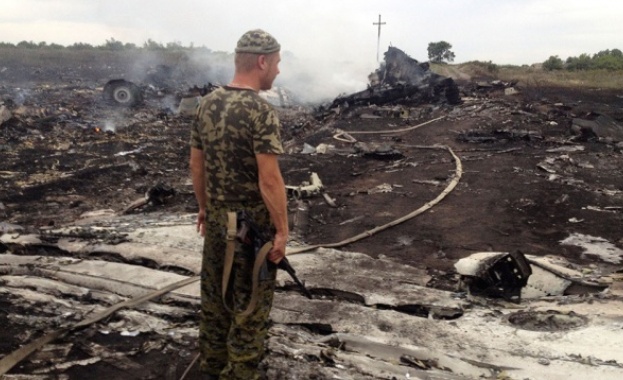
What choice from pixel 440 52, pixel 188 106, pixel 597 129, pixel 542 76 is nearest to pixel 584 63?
pixel 542 76

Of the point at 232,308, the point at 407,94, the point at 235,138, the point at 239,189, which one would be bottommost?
the point at 232,308

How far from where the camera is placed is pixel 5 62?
36375mm

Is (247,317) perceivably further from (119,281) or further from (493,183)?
(493,183)

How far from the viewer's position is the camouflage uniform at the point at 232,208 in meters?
2.48

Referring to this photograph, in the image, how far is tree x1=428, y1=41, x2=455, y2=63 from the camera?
50969 mm

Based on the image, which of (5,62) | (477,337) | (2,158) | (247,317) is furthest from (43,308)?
(5,62)

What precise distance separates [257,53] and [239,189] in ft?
2.37

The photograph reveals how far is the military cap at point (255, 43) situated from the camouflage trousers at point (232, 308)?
82 centimetres

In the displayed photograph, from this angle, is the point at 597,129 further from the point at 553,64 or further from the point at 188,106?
the point at 553,64

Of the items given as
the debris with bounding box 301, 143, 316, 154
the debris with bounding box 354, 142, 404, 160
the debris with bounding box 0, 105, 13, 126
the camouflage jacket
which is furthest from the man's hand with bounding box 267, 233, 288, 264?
the debris with bounding box 0, 105, 13, 126

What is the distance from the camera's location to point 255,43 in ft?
8.23

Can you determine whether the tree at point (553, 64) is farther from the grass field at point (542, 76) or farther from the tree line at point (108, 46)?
the tree line at point (108, 46)

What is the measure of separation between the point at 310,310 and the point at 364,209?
3385 millimetres

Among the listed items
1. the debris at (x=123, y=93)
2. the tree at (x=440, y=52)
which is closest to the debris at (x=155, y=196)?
the debris at (x=123, y=93)
